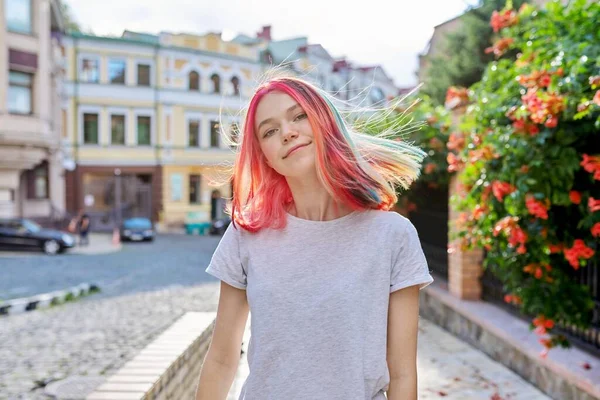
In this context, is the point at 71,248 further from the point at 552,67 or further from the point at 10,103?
the point at 552,67

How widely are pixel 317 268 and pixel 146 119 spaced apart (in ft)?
114

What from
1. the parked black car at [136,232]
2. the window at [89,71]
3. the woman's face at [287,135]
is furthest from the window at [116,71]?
the woman's face at [287,135]

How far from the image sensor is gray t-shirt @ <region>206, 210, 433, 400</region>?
1.71 m

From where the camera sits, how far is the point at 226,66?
36531mm

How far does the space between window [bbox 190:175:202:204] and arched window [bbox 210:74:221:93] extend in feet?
17.2

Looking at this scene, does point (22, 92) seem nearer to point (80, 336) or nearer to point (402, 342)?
point (80, 336)

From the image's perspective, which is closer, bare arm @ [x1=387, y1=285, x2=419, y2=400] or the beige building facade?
bare arm @ [x1=387, y1=285, x2=419, y2=400]

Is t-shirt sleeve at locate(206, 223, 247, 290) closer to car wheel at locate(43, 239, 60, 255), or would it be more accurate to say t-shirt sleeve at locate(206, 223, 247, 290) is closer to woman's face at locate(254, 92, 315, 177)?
woman's face at locate(254, 92, 315, 177)

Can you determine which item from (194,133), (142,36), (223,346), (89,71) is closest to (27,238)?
(89,71)

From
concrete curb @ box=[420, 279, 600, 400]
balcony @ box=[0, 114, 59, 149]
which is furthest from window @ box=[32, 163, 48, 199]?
concrete curb @ box=[420, 279, 600, 400]

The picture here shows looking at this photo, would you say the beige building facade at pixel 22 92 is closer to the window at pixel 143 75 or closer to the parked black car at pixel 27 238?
the parked black car at pixel 27 238

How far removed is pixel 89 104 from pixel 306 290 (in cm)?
3391

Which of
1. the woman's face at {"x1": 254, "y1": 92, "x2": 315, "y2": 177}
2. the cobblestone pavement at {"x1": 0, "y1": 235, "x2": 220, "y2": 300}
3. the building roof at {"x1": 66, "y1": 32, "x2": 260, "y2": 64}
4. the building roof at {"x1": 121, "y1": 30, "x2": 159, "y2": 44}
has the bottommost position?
the cobblestone pavement at {"x1": 0, "y1": 235, "x2": 220, "y2": 300}

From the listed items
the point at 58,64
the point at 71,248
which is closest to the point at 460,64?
the point at 71,248
